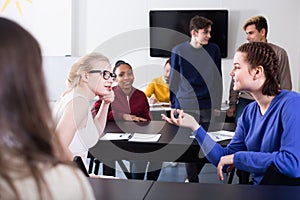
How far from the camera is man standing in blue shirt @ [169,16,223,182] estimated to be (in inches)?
147

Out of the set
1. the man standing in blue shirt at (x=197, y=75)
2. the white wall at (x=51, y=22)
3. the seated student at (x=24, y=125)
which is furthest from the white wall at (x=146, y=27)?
the seated student at (x=24, y=125)

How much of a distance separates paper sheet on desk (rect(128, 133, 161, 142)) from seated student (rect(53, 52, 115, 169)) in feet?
1.12

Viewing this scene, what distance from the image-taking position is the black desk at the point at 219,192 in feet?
5.10

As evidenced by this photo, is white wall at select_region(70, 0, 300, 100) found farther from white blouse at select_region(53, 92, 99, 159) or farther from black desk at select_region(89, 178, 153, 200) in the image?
black desk at select_region(89, 178, 153, 200)

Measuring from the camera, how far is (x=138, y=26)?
5430 mm

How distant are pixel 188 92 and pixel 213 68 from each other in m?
0.31

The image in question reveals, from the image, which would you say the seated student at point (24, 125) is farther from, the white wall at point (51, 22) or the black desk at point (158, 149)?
the white wall at point (51, 22)

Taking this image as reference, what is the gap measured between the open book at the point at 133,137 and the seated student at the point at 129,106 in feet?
2.00

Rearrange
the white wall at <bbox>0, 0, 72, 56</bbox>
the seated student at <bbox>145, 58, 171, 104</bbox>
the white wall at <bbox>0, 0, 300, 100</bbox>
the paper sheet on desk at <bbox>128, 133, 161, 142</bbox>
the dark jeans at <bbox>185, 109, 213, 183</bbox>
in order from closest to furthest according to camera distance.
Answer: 1. the paper sheet on desk at <bbox>128, 133, 161, 142</bbox>
2. the dark jeans at <bbox>185, 109, 213, 183</bbox>
3. the seated student at <bbox>145, 58, 171, 104</bbox>
4. the white wall at <bbox>0, 0, 300, 100</bbox>
5. the white wall at <bbox>0, 0, 72, 56</bbox>

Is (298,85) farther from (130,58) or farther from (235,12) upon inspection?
(130,58)

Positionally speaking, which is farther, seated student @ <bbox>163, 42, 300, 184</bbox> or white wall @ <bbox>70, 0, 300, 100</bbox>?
white wall @ <bbox>70, 0, 300, 100</bbox>

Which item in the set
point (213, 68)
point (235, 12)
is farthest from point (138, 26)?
point (213, 68)

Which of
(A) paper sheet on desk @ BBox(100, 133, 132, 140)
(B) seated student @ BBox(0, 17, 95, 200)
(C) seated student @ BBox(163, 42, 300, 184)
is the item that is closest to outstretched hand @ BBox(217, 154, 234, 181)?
(C) seated student @ BBox(163, 42, 300, 184)

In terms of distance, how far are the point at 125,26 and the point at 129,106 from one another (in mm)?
2096
